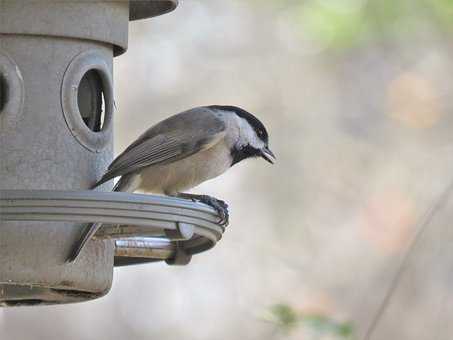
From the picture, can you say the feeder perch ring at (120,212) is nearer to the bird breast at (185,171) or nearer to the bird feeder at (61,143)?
the bird feeder at (61,143)

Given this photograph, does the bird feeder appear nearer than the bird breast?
Yes

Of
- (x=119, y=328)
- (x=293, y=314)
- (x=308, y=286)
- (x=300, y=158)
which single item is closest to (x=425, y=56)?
(x=300, y=158)

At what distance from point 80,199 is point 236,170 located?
527 cm

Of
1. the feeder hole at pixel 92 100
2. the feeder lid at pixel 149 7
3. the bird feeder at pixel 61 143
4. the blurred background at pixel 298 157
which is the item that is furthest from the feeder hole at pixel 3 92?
the blurred background at pixel 298 157

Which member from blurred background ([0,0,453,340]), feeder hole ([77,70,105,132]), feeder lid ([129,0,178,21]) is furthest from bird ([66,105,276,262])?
blurred background ([0,0,453,340])

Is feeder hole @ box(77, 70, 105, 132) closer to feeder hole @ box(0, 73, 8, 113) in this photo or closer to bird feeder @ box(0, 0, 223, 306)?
bird feeder @ box(0, 0, 223, 306)

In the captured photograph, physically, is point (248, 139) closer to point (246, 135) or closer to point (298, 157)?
point (246, 135)

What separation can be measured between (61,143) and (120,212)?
0.67 m

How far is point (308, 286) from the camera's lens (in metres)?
8.60

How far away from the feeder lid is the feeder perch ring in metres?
0.96

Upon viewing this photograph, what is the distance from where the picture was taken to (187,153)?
192 inches

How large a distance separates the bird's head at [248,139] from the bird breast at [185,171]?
0.11m

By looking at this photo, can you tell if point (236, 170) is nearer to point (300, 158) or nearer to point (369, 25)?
point (300, 158)

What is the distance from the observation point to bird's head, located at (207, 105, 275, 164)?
206 inches
